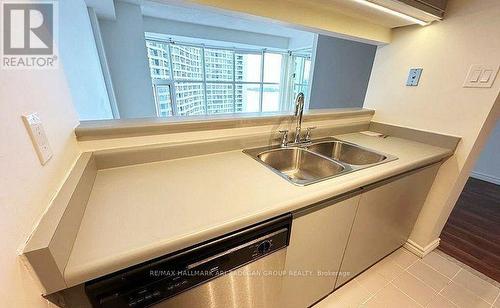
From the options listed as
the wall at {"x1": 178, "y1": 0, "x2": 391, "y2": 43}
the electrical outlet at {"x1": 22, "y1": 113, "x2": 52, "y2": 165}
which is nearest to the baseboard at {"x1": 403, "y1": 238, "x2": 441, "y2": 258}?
the wall at {"x1": 178, "y1": 0, "x2": 391, "y2": 43}

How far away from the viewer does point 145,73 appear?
10.8 ft

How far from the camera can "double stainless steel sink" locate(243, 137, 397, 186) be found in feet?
4.11

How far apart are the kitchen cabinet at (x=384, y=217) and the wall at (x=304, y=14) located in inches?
37.8

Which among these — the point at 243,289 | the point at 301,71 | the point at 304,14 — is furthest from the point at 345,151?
the point at 301,71

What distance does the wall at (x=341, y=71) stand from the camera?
2.95 meters

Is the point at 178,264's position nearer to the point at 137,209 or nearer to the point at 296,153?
the point at 137,209

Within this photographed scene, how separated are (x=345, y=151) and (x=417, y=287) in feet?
3.40

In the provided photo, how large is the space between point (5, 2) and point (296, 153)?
128 centimetres

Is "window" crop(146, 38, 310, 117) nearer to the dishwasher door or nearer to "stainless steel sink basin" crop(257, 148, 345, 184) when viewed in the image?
"stainless steel sink basin" crop(257, 148, 345, 184)

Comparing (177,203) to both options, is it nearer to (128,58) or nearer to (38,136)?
(38,136)

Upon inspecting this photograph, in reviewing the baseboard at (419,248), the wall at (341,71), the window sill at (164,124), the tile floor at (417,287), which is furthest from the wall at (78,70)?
the wall at (341,71)

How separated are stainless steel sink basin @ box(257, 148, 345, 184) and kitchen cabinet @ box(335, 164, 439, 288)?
0.30 meters

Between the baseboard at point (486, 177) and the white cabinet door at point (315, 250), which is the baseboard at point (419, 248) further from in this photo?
the baseboard at point (486, 177)

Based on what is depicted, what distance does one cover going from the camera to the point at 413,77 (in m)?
1.55
